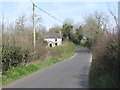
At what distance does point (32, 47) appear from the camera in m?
25.3

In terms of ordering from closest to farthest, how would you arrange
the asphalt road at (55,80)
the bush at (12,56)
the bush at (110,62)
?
the bush at (110,62)
the asphalt road at (55,80)
the bush at (12,56)

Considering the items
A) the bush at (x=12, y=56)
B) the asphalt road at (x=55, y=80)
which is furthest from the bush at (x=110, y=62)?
the bush at (x=12, y=56)

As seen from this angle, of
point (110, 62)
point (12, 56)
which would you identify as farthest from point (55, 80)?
point (12, 56)

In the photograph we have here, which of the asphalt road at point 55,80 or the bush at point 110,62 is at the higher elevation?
the bush at point 110,62

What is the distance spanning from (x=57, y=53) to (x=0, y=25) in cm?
2051

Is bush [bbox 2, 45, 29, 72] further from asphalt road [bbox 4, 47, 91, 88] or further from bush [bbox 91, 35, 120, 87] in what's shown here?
bush [bbox 91, 35, 120, 87]

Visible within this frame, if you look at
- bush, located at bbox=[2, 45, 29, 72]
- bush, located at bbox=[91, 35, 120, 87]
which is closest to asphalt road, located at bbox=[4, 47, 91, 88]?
bush, located at bbox=[91, 35, 120, 87]

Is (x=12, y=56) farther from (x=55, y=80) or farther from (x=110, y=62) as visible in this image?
(x=110, y=62)

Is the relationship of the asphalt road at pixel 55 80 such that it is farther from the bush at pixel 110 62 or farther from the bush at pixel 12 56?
the bush at pixel 12 56

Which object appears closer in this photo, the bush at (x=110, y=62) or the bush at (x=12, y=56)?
the bush at (x=110, y=62)

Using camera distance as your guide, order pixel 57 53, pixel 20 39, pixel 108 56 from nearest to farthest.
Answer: pixel 108 56, pixel 20 39, pixel 57 53

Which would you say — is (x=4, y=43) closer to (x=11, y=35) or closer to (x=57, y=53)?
(x=11, y=35)

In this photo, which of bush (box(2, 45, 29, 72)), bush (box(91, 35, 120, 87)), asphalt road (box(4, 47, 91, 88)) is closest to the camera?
bush (box(91, 35, 120, 87))

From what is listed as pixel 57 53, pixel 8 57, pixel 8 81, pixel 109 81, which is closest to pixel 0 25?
pixel 8 57
